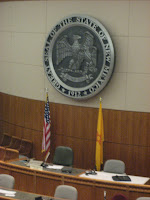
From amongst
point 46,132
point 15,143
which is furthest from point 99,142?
point 15,143

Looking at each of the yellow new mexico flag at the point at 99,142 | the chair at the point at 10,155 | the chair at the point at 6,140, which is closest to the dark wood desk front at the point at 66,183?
the chair at the point at 10,155

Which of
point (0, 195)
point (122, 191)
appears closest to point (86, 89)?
point (122, 191)

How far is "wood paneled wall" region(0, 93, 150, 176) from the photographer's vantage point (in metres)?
12.1

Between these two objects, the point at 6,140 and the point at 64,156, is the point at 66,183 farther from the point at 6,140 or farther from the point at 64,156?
the point at 6,140

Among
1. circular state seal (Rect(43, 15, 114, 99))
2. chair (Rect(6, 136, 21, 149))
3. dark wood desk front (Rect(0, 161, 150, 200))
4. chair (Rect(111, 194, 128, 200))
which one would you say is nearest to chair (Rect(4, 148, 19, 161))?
dark wood desk front (Rect(0, 161, 150, 200))

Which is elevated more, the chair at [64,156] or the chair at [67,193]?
the chair at [64,156]

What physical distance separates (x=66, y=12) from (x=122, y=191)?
5.40 m

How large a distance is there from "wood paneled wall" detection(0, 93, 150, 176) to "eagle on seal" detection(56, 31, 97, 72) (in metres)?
1.16

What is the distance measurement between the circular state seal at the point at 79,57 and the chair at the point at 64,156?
1.64 metres

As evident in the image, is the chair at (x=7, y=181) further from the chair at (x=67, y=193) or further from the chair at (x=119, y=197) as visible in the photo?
the chair at (x=119, y=197)

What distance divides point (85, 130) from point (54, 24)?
305 centimetres

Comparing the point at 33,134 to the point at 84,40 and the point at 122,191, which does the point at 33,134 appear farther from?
the point at 122,191

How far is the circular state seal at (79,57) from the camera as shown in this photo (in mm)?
12156

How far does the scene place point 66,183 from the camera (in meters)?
10.2
